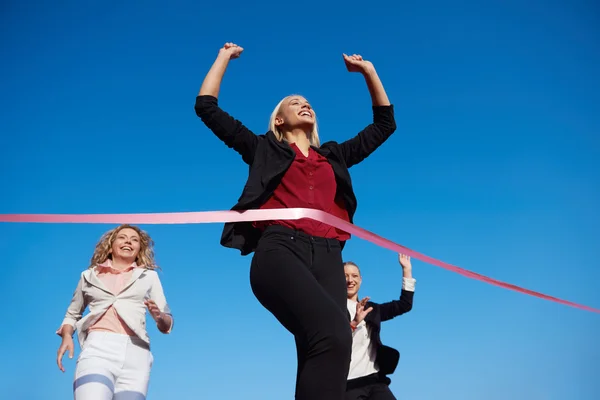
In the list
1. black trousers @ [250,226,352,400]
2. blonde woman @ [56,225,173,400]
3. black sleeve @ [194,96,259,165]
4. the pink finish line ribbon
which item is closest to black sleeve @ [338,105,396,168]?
the pink finish line ribbon

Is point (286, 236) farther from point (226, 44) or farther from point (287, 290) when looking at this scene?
point (226, 44)

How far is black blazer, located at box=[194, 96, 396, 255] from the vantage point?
3305mm

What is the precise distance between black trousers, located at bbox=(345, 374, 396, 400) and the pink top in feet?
6.26

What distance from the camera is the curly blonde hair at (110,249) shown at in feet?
15.9

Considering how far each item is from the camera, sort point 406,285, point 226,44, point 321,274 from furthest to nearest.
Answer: point 406,285 < point 226,44 < point 321,274

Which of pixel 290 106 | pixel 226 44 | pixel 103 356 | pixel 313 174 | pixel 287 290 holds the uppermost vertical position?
pixel 226 44

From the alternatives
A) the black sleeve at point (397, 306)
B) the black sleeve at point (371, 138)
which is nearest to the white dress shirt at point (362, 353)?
the black sleeve at point (397, 306)

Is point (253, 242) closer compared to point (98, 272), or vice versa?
point (253, 242)

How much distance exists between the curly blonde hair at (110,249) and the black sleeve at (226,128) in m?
1.84

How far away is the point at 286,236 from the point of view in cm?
304

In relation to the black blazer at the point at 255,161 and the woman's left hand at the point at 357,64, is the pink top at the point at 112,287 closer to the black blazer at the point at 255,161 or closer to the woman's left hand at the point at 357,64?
the black blazer at the point at 255,161

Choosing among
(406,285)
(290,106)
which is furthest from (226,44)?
(406,285)

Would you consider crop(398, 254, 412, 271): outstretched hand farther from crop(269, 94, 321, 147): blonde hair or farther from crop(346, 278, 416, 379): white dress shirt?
crop(269, 94, 321, 147): blonde hair

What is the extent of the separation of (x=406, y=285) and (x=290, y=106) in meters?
2.99
